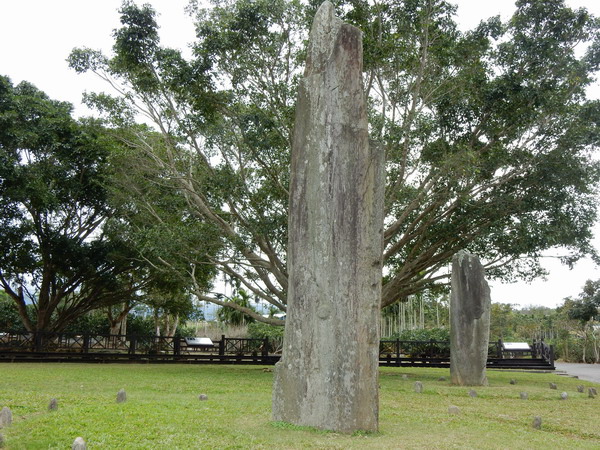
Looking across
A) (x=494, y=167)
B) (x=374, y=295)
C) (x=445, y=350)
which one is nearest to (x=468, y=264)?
(x=494, y=167)

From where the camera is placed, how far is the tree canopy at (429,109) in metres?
15.7

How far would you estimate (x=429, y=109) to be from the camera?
1738 centimetres

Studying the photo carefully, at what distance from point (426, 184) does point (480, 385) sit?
606 cm

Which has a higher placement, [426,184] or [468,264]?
[426,184]

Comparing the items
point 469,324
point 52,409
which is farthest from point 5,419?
point 469,324

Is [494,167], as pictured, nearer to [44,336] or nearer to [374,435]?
[374,435]

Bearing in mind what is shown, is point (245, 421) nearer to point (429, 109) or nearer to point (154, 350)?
point (429, 109)

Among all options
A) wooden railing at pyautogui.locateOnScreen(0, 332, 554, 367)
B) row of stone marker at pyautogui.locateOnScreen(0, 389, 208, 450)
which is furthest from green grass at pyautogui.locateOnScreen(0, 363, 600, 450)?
wooden railing at pyautogui.locateOnScreen(0, 332, 554, 367)

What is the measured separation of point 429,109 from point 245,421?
1244 cm

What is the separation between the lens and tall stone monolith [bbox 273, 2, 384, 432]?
7.14 meters

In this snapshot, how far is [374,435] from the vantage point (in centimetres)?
698

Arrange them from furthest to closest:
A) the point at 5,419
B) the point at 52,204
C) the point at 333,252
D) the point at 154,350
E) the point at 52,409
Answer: the point at 154,350 → the point at 52,204 → the point at 52,409 → the point at 333,252 → the point at 5,419

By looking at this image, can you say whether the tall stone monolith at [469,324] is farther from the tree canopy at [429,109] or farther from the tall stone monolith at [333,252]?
the tall stone monolith at [333,252]

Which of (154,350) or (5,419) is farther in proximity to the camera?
(154,350)
